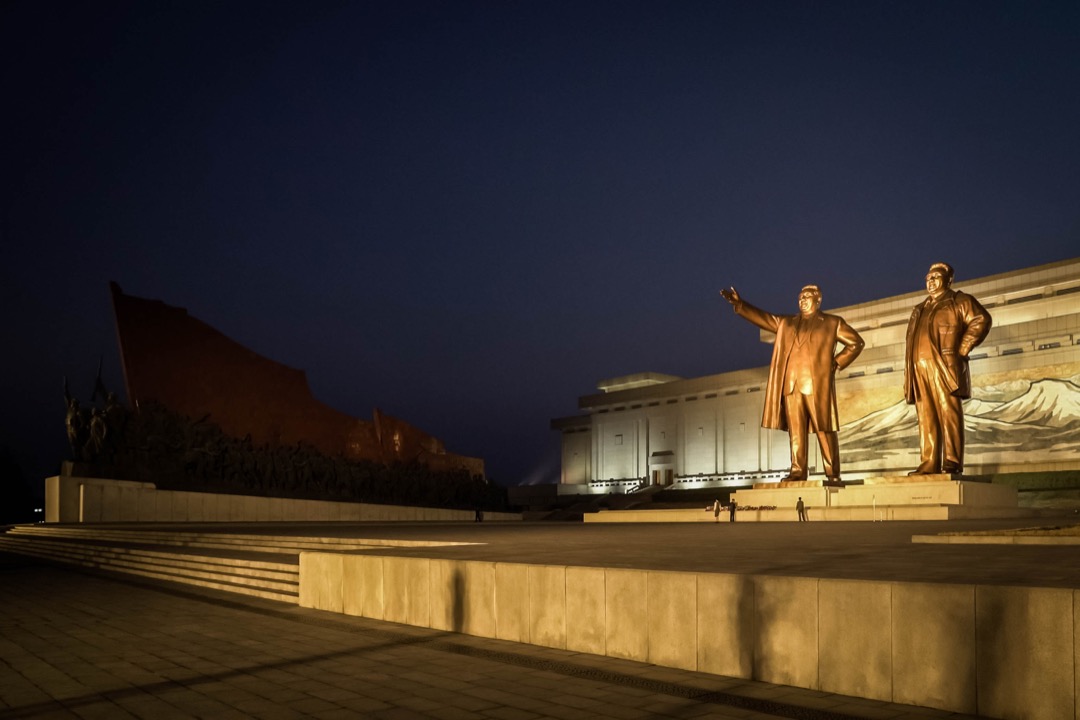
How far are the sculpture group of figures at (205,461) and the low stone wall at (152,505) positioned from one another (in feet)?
1.54

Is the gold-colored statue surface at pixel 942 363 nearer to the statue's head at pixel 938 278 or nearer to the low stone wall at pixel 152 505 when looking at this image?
the statue's head at pixel 938 278

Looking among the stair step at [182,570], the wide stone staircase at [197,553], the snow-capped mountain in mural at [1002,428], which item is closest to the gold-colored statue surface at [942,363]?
the wide stone staircase at [197,553]

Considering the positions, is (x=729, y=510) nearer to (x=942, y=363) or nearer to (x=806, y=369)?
(x=806, y=369)

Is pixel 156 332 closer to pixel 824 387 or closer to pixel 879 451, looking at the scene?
pixel 824 387

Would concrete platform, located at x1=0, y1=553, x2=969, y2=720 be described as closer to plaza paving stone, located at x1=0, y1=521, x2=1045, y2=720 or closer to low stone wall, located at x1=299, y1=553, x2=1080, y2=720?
plaza paving stone, located at x1=0, y1=521, x2=1045, y2=720

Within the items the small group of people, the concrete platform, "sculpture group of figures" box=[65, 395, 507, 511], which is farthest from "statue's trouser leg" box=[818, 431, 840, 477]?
"sculpture group of figures" box=[65, 395, 507, 511]

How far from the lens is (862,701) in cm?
435

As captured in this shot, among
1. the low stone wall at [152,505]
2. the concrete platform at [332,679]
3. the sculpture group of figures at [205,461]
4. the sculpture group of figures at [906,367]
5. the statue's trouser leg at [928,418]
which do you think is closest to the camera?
the concrete platform at [332,679]

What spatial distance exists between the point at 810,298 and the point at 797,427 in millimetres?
2793

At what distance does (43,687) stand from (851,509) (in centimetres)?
1488

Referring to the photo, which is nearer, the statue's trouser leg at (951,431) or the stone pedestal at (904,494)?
the stone pedestal at (904,494)

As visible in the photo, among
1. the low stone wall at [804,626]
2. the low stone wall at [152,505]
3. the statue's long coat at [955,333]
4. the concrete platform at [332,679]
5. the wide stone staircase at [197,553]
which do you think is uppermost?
the statue's long coat at [955,333]

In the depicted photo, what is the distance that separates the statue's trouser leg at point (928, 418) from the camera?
17.2 m

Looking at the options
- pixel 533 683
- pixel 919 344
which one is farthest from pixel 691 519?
pixel 533 683
